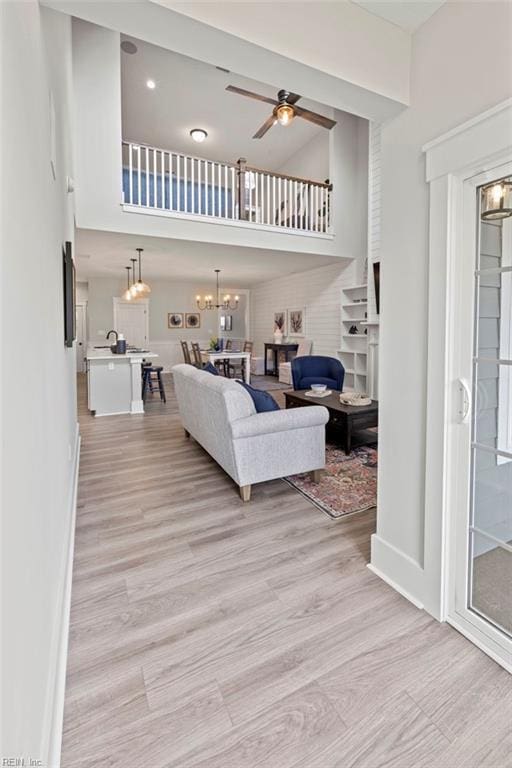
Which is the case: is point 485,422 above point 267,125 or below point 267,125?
below

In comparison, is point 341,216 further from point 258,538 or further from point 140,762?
point 140,762

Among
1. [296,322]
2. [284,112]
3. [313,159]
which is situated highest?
Answer: [313,159]

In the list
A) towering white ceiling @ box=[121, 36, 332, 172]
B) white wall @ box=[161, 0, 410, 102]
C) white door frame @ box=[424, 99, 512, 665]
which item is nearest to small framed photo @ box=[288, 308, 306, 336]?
towering white ceiling @ box=[121, 36, 332, 172]

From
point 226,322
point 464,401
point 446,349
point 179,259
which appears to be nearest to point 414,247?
point 446,349

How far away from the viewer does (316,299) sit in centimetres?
874

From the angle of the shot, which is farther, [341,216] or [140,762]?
[341,216]

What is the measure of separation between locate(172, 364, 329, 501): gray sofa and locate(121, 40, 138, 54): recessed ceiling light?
5.67 metres

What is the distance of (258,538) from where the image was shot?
97.7 inches

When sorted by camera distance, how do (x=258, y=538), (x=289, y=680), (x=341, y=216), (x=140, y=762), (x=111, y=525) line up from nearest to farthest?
1. (x=140, y=762)
2. (x=289, y=680)
3. (x=258, y=538)
4. (x=111, y=525)
5. (x=341, y=216)

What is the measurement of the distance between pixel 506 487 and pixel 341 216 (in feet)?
22.1

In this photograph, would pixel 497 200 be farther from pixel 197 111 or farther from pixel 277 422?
pixel 197 111

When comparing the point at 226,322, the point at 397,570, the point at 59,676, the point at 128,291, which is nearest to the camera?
the point at 59,676

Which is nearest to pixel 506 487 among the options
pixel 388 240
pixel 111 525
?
pixel 388 240

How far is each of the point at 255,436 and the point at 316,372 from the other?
347 centimetres
